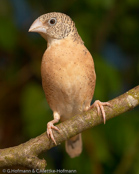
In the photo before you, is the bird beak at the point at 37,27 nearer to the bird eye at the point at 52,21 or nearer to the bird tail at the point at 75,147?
the bird eye at the point at 52,21

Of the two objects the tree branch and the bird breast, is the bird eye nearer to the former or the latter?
the bird breast

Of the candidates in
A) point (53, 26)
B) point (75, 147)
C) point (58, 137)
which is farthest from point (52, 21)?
point (75, 147)

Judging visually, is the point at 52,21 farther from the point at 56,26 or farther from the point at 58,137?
the point at 58,137

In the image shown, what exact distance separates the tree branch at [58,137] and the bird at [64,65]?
0.05m

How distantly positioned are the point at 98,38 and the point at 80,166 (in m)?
1.15

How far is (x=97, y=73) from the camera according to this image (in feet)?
8.89

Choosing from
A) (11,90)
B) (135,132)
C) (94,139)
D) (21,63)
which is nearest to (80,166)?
(94,139)

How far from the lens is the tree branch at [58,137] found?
175cm

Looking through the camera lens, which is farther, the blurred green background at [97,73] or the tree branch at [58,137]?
the blurred green background at [97,73]

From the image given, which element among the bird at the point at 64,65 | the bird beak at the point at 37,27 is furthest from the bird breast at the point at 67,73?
the bird beak at the point at 37,27

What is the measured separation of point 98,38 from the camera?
3066 mm

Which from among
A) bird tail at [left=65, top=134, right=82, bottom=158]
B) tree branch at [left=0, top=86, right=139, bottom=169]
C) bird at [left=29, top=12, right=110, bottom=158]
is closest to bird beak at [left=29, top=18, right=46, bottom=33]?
bird at [left=29, top=12, right=110, bottom=158]

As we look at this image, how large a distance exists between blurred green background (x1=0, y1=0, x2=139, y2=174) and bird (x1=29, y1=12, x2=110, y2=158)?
0.51 meters

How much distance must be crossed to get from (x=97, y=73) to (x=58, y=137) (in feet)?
3.22
